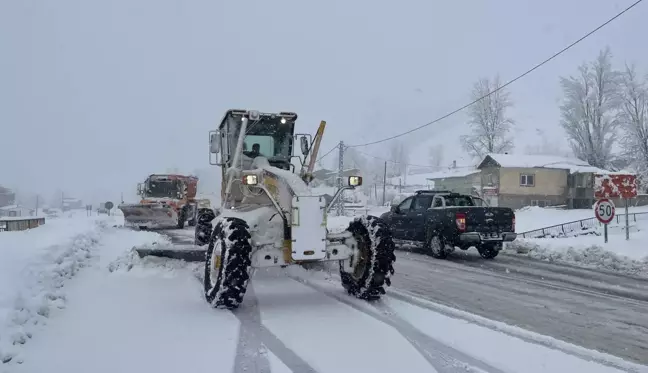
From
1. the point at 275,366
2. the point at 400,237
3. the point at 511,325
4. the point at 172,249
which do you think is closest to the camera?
the point at 275,366

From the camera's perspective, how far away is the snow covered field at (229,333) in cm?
465

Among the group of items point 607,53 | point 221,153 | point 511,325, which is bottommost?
point 511,325

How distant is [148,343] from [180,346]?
35 centimetres

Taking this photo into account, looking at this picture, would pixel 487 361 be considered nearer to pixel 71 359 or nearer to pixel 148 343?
pixel 148 343

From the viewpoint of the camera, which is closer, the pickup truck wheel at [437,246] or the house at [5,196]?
the pickup truck wheel at [437,246]

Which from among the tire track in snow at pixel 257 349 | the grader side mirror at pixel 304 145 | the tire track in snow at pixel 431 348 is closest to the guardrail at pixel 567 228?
the grader side mirror at pixel 304 145

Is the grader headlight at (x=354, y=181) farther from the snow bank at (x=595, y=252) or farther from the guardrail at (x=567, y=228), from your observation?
the guardrail at (x=567, y=228)

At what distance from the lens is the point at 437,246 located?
1355 cm

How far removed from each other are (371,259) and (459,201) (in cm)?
802

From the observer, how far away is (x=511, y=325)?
Answer: 6.21 metres

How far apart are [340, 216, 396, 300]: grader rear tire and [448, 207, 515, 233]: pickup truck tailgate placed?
6069mm

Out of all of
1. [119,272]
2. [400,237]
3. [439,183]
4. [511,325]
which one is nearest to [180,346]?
[511,325]

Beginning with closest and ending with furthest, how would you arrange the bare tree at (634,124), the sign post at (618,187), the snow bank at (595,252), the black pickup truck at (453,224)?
the snow bank at (595,252), the black pickup truck at (453,224), the sign post at (618,187), the bare tree at (634,124)

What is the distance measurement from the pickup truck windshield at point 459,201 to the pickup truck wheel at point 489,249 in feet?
4.48
